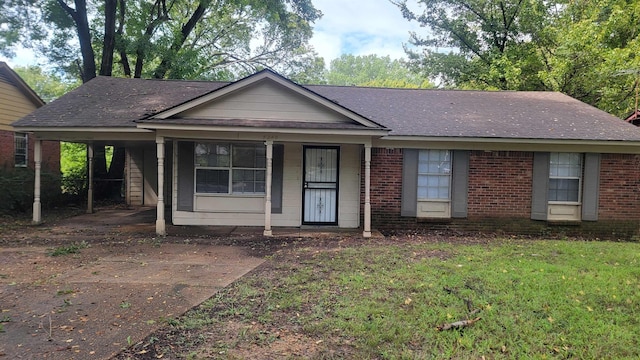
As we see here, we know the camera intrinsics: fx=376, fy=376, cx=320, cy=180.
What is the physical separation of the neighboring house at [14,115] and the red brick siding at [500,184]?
15.5m

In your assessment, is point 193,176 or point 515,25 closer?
point 193,176

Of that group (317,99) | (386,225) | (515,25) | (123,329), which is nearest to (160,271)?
(123,329)

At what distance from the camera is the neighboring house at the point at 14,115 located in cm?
1521

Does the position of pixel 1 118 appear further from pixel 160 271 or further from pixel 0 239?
pixel 160 271

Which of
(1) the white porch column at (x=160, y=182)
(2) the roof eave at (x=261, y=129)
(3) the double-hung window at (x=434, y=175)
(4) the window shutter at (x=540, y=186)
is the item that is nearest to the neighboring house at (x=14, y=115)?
(1) the white porch column at (x=160, y=182)

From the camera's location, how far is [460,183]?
33.1 feet

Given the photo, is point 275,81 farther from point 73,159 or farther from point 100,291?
point 73,159

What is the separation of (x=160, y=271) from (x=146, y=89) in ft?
28.0

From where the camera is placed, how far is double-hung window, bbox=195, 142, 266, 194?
10.2 m

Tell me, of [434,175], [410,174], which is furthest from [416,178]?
[434,175]

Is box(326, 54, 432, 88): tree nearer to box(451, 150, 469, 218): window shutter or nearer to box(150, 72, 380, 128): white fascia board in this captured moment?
box(451, 150, 469, 218): window shutter

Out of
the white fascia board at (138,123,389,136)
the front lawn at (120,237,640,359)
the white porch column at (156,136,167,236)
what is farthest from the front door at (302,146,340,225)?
the white porch column at (156,136,167,236)

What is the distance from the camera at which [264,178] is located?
10.2 metres

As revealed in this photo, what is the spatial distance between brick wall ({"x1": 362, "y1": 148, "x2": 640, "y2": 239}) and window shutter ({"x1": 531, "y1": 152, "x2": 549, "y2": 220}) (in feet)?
0.39
